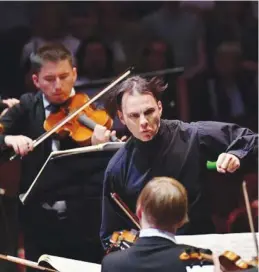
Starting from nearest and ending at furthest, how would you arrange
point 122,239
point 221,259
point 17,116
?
1. point 221,259
2. point 122,239
3. point 17,116

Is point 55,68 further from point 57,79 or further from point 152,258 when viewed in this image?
point 152,258

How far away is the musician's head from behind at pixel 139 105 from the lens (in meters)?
2.21

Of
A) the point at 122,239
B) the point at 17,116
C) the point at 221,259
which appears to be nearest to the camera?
the point at 221,259

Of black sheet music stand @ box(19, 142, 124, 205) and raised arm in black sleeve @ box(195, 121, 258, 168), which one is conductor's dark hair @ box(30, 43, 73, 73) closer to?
black sheet music stand @ box(19, 142, 124, 205)

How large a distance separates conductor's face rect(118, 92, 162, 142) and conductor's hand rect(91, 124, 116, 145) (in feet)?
0.20

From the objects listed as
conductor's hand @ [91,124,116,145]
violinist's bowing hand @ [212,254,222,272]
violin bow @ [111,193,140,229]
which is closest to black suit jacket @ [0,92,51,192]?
conductor's hand @ [91,124,116,145]

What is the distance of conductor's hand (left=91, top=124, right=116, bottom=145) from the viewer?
7.30 feet

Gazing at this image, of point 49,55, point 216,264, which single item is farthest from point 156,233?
point 49,55

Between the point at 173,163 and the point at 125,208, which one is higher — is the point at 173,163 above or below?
above

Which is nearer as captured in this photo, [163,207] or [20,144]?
[163,207]

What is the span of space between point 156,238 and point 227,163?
0.38m

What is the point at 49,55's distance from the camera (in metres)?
2.29

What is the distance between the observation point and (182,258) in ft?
6.44

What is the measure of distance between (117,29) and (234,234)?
771 millimetres
